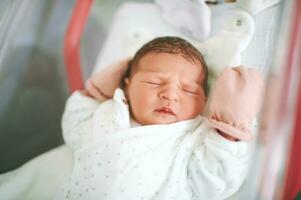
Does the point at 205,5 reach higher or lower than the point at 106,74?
higher

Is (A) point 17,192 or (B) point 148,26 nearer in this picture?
(A) point 17,192

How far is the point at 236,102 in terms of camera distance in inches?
34.9

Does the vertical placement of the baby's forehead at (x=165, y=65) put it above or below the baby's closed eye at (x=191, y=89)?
above

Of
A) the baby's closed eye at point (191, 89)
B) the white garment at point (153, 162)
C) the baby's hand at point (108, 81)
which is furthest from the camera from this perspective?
the baby's hand at point (108, 81)

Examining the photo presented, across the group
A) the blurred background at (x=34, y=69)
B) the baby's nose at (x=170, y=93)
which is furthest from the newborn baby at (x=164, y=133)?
the blurred background at (x=34, y=69)

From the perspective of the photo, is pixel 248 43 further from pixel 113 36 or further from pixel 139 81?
pixel 113 36

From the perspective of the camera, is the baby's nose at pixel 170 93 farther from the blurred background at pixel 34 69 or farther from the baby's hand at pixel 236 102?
the blurred background at pixel 34 69

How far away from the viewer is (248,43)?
1.08 m

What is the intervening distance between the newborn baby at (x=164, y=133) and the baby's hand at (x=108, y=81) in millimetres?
29

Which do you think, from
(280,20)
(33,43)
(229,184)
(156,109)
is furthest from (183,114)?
(33,43)

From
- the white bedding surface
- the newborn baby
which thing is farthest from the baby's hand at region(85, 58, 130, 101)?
the white bedding surface

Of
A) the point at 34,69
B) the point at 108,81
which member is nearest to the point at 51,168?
the point at 108,81

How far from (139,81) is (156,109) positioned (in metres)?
0.09

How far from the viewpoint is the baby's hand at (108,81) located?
1.08 m
